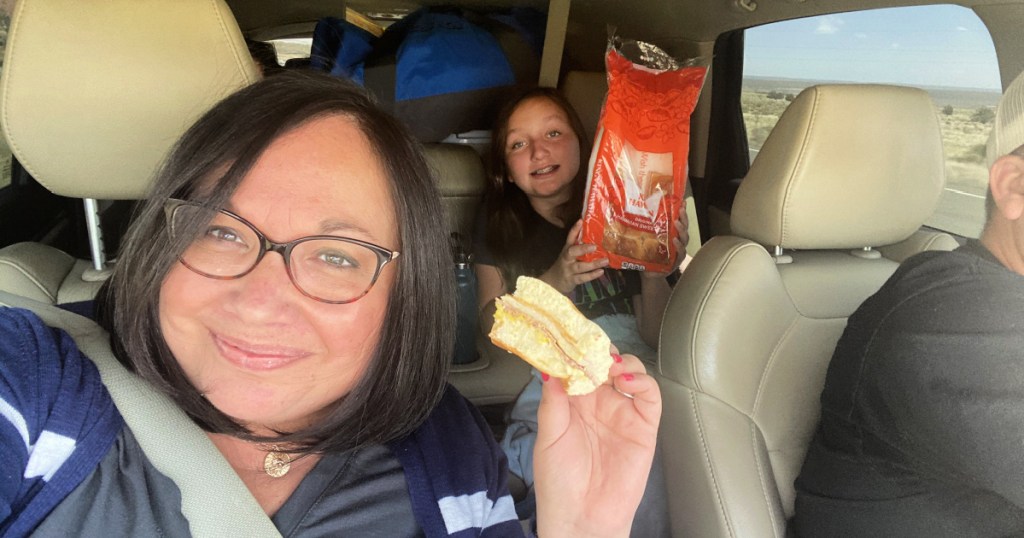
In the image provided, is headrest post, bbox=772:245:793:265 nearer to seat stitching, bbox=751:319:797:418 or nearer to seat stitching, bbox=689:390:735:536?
seat stitching, bbox=751:319:797:418

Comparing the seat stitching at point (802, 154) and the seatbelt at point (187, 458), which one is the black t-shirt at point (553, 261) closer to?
the seat stitching at point (802, 154)

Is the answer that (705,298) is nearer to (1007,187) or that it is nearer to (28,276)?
(1007,187)

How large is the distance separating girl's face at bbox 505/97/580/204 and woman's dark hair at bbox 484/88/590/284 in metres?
0.02

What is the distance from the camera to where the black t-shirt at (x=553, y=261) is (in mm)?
2455

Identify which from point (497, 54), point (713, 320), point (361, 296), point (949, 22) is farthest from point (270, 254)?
point (497, 54)

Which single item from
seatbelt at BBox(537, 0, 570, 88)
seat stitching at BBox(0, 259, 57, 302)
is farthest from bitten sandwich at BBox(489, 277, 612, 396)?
seatbelt at BBox(537, 0, 570, 88)

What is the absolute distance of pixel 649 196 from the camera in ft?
7.27

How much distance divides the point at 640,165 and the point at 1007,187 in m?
1.10

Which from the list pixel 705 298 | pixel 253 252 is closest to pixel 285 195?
pixel 253 252

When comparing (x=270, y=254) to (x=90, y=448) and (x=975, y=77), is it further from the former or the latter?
(x=975, y=77)

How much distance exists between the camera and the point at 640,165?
222 cm

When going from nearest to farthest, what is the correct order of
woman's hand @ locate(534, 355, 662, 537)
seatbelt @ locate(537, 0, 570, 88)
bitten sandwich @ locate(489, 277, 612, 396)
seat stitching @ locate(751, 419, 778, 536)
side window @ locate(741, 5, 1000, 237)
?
bitten sandwich @ locate(489, 277, 612, 396) < woman's hand @ locate(534, 355, 662, 537) < side window @ locate(741, 5, 1000, 237) < seat stitching @ locate(751, 419, 778, 536) < seatbelt @ locate(537, 0, 570, 88)

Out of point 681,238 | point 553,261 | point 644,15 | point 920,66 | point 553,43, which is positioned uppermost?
point 920,66

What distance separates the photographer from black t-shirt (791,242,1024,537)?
1.20m
